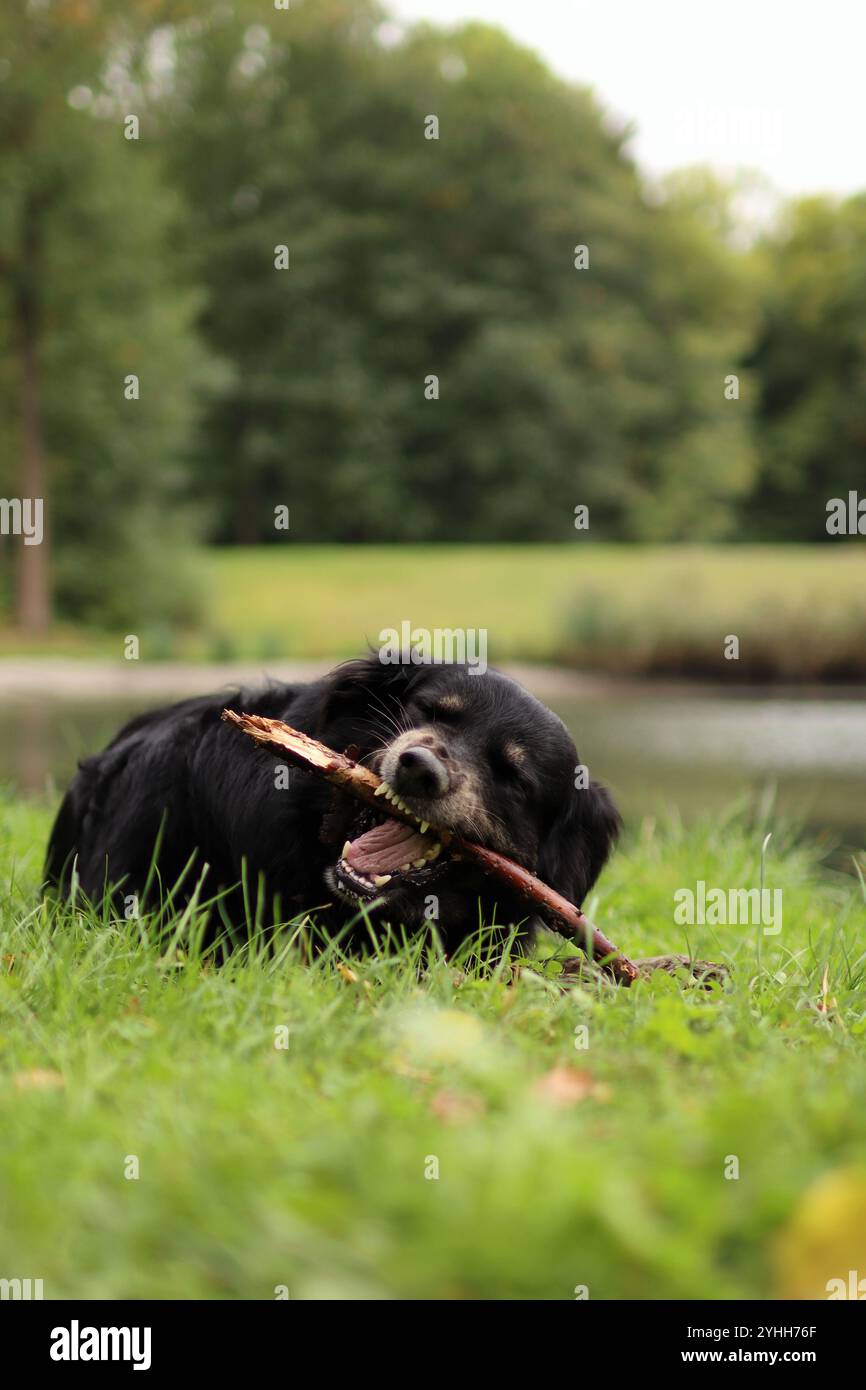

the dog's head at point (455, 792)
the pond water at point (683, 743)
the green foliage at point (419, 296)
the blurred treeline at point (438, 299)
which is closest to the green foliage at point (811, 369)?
the blurred treeline at point (438, 299)

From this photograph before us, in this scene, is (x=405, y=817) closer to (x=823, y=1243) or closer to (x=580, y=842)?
(x=580, y=842)

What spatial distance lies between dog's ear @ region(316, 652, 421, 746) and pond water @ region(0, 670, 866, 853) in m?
2.82

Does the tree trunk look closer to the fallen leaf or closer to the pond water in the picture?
the pond water

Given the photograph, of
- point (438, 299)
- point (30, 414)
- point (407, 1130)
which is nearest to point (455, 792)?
point (407, 1130)

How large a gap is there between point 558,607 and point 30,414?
7940mm

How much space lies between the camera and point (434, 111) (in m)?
32.7

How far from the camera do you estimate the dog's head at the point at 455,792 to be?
3.40 metres

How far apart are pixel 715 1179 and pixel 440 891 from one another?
1833 millimetres

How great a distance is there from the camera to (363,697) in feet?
12.6

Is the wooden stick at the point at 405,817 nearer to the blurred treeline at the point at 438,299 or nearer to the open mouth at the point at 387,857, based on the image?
the open mouth at the point at 387,857

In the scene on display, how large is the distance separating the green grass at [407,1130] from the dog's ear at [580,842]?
0.68 meters

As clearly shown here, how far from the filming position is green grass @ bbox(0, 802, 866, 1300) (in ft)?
5.26
